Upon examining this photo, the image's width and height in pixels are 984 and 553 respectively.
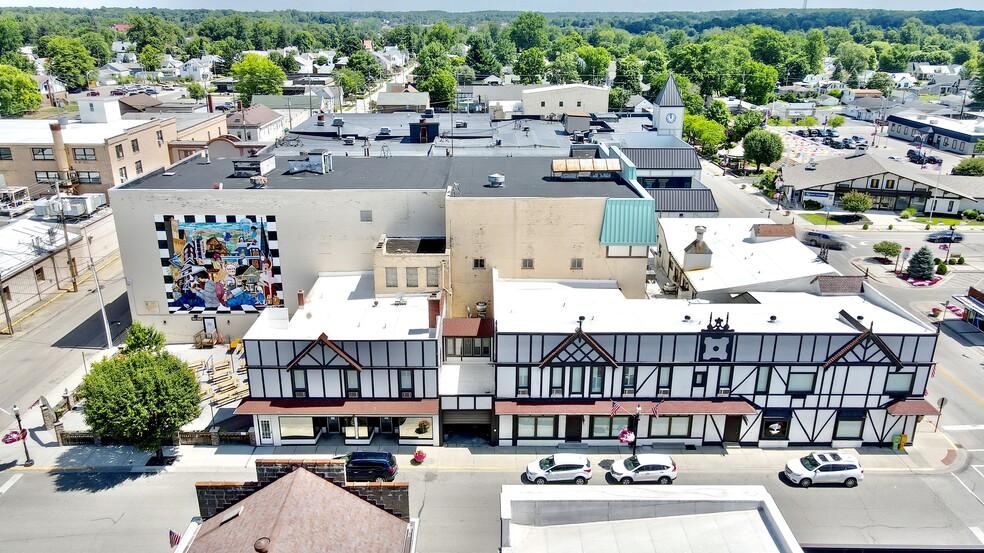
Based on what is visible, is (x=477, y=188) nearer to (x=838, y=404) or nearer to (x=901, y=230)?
(x=838, y=404)

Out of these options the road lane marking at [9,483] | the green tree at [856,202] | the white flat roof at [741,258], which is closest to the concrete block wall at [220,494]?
the road lane marking at [9,483]

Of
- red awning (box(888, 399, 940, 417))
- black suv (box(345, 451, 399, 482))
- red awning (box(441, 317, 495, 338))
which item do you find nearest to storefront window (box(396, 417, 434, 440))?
black suv (box(345, 451, 399, 482))

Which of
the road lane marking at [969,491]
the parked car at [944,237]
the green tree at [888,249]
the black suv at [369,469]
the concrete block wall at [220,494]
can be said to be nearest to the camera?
the concrete block wall at [220,494]

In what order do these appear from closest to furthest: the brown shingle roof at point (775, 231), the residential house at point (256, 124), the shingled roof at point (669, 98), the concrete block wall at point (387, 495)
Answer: the concrete block wall at point (387, 495) < the brown shingle roof at point (775, 231) < the shingled roof at point (669, 98) < the residential house at point (256, 124)

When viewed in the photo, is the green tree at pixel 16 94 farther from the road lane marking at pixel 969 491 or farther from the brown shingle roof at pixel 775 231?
the road lane marking at pixel 969 491

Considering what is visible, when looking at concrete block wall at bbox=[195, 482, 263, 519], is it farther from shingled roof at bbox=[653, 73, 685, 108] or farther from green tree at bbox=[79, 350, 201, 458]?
shingled roof at bbox=[653, 73, 685, 108]

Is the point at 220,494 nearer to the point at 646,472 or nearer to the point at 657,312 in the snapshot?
the point at 646,472
